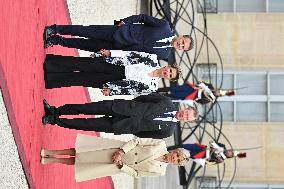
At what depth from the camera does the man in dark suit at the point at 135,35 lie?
26.7ft

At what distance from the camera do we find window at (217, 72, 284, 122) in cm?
1585

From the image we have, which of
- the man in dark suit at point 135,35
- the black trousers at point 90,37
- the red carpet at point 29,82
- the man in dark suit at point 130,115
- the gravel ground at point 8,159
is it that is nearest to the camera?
the gravel ground at point 8,159

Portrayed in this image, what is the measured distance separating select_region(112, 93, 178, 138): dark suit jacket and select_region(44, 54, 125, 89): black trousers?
0.38 meters

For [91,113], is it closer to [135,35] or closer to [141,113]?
[141,113]

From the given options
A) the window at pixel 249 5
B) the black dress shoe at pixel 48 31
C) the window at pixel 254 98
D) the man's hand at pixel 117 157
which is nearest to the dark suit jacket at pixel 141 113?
the man's hand at pixel 117 157

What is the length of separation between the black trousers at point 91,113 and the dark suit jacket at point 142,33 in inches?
28.0

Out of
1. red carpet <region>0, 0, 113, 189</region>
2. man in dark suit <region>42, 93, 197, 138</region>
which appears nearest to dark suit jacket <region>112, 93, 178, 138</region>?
man in dark suit <region>42, 93, 197, 138</region>

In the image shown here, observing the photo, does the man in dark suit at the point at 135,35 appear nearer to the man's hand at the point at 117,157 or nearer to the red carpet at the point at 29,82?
the red carpet at the point at 29,82

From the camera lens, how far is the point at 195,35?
14844 mm

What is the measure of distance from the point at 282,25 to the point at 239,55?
44.4 inches

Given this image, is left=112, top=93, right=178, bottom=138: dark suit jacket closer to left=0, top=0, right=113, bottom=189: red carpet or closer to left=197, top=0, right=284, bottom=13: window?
left=0, top=0, right=113, bottom=189: red carpet

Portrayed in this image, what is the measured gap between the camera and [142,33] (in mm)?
8156

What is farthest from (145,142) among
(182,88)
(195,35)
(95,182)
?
(195,35)

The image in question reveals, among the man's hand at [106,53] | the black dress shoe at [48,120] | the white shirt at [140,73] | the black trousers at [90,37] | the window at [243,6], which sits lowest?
the black dress shoe at [48,120]
